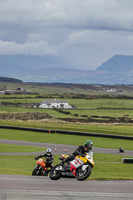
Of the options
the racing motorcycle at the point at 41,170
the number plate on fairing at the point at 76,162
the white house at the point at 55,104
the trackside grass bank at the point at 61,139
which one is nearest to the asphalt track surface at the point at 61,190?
the number plate on fairing at the point at 76,162

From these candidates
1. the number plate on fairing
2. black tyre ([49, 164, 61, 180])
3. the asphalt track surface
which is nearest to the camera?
the asphalt track surface

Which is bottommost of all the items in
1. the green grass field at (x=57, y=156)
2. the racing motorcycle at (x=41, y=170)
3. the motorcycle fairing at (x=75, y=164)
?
the green grass field at (x=57, y=156)

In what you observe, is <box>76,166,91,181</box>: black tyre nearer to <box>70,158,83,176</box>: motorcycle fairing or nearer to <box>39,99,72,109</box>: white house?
<box>70,158,83,176</box>: motorcycle fairing

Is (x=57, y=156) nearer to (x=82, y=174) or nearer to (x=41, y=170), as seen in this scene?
(x=41, y=170)

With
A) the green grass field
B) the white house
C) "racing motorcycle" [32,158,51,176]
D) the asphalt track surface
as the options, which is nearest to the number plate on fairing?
the asphalt track surface

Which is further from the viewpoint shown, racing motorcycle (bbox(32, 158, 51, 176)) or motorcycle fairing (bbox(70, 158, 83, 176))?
racing motorcycle (bbox(32, 158, 51, 176))

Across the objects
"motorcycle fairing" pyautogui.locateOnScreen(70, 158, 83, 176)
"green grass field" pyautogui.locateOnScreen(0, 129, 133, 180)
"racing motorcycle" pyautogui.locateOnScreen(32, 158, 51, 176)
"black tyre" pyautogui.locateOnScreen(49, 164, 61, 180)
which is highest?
"motorcycle fairing" pyautogui.locateOnScreen(70, 158, 83, 176)

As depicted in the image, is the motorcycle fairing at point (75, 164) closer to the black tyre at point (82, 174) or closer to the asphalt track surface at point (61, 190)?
the black tyre at point (82, 174)

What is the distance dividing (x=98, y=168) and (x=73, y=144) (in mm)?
19781

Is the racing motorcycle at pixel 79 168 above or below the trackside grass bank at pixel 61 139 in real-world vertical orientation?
above

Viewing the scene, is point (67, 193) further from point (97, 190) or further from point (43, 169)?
point (43, 169)

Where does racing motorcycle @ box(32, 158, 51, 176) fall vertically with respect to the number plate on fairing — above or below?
below

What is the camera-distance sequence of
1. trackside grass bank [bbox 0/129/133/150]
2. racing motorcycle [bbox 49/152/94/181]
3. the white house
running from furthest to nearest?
the white house < trackside grass bank [bbox 0/129/133/150] < racing motorcycle [bbox 49/152/94/181]

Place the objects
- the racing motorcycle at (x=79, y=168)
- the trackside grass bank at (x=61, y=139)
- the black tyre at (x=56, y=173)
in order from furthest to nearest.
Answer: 1. the trackside grass bank at (x=61, y=139)
2. the black tyre at (x=56, y=173)
3. the racing motorcycle at (x=79, y=168)
